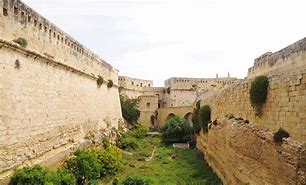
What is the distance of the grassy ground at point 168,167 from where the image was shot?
13.4 m

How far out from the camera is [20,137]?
997cm

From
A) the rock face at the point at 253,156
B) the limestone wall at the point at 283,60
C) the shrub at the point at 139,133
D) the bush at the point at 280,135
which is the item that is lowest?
the shrub at the point at 139,133

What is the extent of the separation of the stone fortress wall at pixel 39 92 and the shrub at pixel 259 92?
6.23 m

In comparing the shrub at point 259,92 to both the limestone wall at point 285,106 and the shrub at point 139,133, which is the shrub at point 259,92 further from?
the shrub at point 139,133

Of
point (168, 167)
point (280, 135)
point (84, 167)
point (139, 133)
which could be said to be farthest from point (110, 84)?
point (280, 135)

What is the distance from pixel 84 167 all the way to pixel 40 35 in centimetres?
480

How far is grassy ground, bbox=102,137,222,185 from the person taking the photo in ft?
43.9

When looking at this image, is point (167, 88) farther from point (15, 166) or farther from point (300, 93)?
point (300, 93)

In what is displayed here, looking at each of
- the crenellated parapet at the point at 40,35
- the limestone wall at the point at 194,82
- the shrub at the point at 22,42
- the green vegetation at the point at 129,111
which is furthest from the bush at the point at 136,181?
the limestone wall at the point at 194,82

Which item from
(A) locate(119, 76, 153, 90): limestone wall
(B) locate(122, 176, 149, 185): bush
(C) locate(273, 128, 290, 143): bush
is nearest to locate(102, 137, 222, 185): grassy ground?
(B) locate(122, 176, 149, 185): bush

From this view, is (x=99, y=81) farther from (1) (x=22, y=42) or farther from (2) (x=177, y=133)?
(1) (x=22, y=42)

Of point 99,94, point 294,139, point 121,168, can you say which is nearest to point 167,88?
point 99,94

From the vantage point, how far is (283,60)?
8.82 metres

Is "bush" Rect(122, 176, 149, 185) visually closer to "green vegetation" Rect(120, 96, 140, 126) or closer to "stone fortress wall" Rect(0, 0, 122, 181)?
"stone fortress wall" Rect(0, 0, 122, 181)
